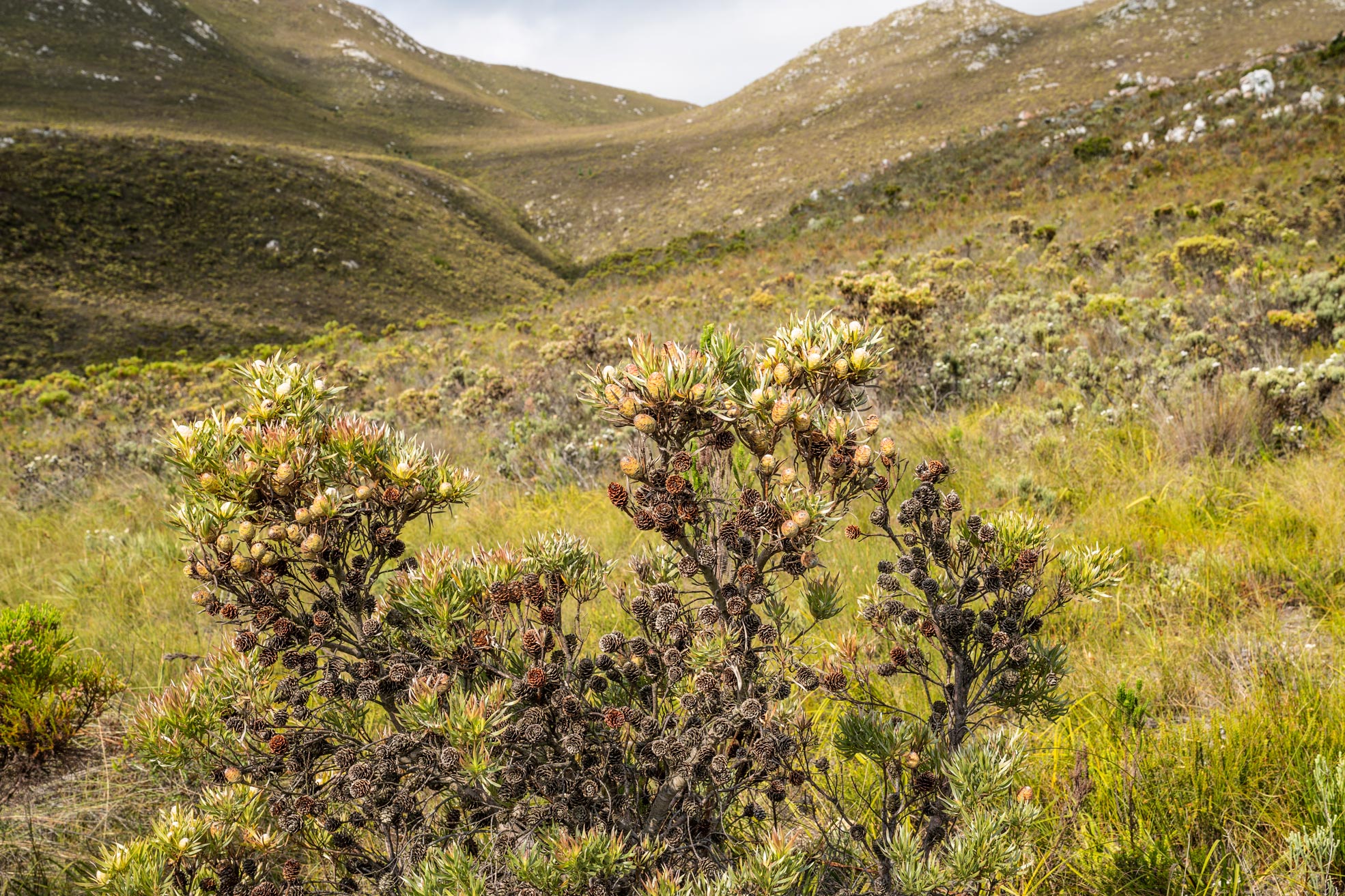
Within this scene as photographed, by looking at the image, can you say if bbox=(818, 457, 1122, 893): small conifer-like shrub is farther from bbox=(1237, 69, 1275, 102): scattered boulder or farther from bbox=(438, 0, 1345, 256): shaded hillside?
bbox=(438, 0, 1345, 256): shaded hillside

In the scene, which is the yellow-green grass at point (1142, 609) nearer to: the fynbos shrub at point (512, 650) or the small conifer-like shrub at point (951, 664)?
the small conifer-like shrub at point (951, 664)

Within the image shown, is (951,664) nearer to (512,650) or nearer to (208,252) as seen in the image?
(512,650)

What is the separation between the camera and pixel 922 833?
1181mm

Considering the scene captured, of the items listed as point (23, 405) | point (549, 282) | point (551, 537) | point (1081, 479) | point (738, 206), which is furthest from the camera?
point (549, 282)

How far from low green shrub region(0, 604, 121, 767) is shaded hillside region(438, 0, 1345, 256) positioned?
108ft

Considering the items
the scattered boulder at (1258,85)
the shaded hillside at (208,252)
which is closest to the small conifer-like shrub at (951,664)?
the scattered boulder at (1258,85)

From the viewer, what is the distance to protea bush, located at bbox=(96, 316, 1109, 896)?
3.60ft

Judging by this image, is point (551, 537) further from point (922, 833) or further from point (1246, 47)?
point (1246, 47)

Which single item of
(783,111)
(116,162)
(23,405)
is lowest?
(23,405)

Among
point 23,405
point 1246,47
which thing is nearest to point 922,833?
point 23,405

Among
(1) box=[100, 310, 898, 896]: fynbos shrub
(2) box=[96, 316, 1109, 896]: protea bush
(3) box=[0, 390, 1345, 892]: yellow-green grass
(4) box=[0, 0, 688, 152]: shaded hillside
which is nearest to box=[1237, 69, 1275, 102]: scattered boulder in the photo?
(3) box=[0, 390, 1345, 892]: yellow-green grass

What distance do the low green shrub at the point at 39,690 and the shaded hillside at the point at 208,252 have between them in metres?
25.0

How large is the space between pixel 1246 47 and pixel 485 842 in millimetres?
55175

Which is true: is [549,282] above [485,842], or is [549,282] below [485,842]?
above
